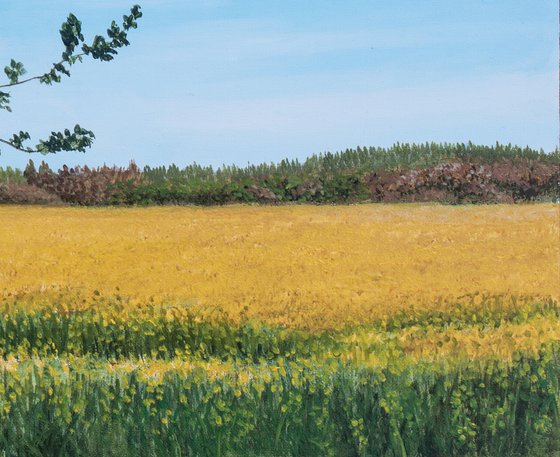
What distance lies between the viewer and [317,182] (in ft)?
87.1

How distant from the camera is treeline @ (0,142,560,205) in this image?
2655 cm

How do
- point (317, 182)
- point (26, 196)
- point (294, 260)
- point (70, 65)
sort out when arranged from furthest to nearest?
point (26, 196), point (317, 182), point (294, 260), point (70, 65)

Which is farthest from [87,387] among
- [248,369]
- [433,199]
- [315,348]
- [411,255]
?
[433,199]

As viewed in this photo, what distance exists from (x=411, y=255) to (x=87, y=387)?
765 centimetres

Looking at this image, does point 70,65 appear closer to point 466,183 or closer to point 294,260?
point 294,260

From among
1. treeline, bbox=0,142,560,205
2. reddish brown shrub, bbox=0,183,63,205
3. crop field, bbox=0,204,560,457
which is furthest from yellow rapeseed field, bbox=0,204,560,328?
reddish brown shrub, bbox=0,183,63,205

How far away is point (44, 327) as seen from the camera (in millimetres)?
9984

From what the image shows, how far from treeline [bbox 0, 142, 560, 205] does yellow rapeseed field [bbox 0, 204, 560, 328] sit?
6.79 m

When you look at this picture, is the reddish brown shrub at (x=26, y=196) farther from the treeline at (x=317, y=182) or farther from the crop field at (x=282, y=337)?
Result: the crop field at (x=282, y=337)

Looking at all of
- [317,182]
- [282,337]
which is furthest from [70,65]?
[317,182]

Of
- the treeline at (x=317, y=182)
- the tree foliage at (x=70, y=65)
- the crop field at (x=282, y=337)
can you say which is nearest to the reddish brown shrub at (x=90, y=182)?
the treeline at (x=317, y=182)

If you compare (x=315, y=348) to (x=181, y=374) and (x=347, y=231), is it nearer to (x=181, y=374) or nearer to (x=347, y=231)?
(x=181, y=374)

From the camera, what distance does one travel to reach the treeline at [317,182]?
26547mm

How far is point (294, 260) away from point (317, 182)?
13.9 meters
